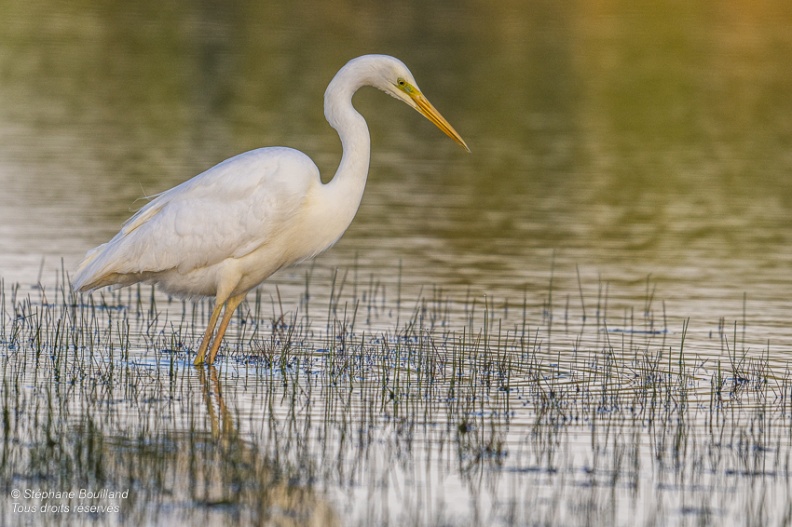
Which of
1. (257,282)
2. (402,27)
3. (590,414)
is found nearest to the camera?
(590,414)

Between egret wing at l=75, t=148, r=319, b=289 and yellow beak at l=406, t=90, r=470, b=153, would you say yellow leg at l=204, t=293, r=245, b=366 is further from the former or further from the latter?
yellow beak at l=406, t=90, r=470, b=153

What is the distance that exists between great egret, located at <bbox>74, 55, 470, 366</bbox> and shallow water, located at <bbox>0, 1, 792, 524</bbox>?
2.27ft

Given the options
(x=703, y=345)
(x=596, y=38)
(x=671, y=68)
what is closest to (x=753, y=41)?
(x=596, y=38)

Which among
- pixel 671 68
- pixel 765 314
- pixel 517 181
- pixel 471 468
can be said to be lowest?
pixel 471 468

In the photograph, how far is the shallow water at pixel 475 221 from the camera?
8.18 meters

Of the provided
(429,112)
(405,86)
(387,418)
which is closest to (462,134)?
(429,112)

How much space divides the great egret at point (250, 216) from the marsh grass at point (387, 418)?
62cm

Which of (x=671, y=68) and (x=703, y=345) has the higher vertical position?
(x=671, y=68)

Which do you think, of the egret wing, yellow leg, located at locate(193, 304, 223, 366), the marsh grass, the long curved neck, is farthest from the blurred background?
the long curved neck

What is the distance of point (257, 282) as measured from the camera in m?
11.1

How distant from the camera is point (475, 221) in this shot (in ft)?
64.3

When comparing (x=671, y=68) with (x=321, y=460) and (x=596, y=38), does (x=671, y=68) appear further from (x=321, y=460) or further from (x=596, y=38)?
(x=321, y=460)

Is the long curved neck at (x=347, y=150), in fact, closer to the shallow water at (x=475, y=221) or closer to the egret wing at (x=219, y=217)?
the egret wing at (x=219, y=217)

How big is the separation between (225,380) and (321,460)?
2.32 metres
